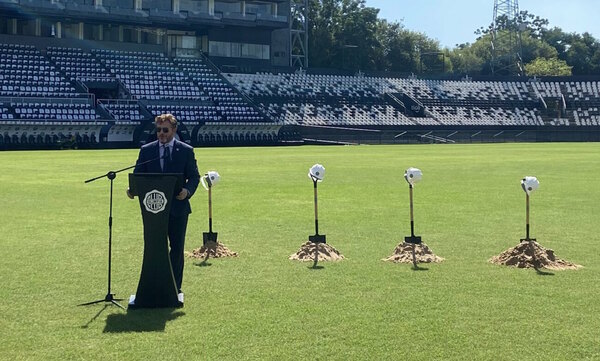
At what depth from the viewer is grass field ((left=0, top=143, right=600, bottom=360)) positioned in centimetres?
656

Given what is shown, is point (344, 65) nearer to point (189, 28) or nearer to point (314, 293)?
point (189, 28)

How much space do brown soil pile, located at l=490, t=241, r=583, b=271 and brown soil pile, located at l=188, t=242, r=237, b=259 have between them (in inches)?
149

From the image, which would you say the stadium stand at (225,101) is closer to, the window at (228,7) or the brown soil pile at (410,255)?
the window at (228,7)

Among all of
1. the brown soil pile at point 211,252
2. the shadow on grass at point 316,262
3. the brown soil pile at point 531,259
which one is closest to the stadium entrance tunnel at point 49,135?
the brown soil pile at point 211,252

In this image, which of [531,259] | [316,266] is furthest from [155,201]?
[531,259]

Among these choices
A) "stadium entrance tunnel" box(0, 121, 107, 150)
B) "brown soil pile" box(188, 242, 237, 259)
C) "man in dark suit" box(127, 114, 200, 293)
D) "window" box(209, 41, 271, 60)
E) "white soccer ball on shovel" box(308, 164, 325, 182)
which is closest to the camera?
"man in dark suit" box(127, 114, 200, 293)

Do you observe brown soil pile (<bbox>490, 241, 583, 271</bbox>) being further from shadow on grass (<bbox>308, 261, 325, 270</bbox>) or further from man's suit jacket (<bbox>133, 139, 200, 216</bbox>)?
man's suit jacket (<bbox>133, 139, 200, 216</bbox>)

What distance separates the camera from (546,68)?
123750 mm

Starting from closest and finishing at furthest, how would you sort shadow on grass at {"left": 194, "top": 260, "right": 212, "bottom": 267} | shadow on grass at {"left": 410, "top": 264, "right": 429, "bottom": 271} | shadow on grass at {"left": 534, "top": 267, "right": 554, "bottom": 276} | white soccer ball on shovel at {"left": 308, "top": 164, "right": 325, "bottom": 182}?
shadow on grass at {"left": 534, "top": 267, "right": 554, "bottom": 276} < shadow on grass at {"left": 410, "top": 264, "right": 429, "bottom": 271} < shadow on grass at {"left": 194, "top": 260, "right": 212, "bottom": 267} < white soccer ball on shovel at {"left": 308, "top": 164, "right": 325, "bottom": 182}

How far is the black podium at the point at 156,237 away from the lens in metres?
7.51

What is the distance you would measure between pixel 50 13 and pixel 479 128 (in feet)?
140

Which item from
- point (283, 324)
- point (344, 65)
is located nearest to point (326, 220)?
point (283, 324)

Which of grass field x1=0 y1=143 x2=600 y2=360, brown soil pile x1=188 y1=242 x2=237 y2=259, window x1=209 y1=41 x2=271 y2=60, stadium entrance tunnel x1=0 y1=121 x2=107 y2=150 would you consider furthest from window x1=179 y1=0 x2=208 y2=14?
brown soil pile x1=188 y1=242 x2=237 y2=259

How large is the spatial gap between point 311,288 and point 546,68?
4845 inches
